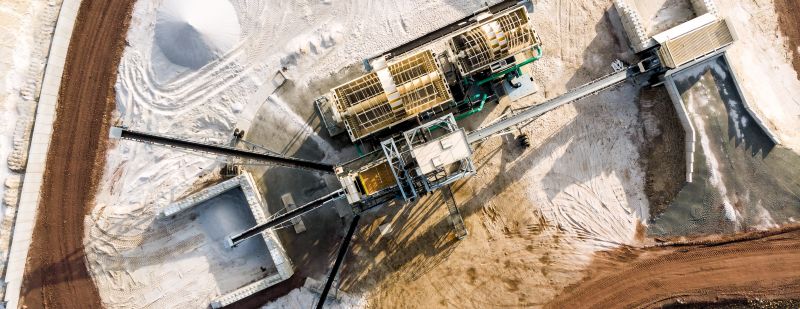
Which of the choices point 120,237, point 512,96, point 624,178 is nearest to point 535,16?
point 512,96

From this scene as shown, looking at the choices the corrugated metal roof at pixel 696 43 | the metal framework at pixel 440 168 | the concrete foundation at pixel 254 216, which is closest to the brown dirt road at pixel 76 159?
the concrete foundation at pixel 254 216

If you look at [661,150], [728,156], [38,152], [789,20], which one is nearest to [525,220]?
[661,150]

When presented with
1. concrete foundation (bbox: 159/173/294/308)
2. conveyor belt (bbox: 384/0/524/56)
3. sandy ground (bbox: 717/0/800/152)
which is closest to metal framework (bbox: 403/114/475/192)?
conveyor belt (bbox: 384/0/524/56)

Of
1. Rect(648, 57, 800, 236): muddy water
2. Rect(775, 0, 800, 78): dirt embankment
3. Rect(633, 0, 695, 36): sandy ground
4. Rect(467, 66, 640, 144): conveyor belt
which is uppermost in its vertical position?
Rect(633, 0, 695, 36): sandy ground

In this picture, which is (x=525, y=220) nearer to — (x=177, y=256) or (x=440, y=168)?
(x=440, y=168)

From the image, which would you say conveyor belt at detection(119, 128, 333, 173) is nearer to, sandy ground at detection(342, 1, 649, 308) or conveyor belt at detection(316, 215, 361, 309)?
conveyor belt at detection(316, 215, 361, 309)

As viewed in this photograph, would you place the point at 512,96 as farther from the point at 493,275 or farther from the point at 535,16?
the point at 493,275
